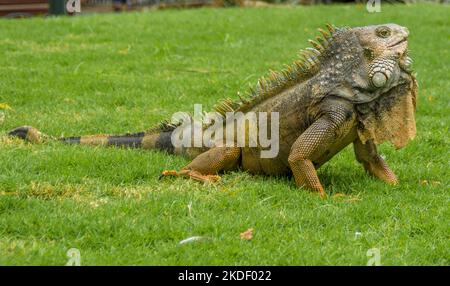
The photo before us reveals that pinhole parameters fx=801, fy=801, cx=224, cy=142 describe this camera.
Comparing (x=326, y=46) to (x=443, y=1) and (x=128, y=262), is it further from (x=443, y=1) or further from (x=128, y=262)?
(x=443, y=1)

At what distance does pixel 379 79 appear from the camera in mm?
6770

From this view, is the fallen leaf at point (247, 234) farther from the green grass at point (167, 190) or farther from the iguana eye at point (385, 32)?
the iguana eye at point (385, 32)

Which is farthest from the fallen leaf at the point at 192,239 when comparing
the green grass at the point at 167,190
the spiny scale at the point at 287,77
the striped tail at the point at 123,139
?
the striped tail at the point at 123,139

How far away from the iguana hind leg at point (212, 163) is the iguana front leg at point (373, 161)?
1119 mm

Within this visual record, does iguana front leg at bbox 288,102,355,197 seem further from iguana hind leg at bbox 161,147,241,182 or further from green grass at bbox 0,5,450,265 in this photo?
iguana hind leg at bbox 161,147,241,182

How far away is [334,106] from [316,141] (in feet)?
1.13

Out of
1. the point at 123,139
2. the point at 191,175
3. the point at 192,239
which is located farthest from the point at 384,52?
the point at 123,139

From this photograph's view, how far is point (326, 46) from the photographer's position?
7137mm

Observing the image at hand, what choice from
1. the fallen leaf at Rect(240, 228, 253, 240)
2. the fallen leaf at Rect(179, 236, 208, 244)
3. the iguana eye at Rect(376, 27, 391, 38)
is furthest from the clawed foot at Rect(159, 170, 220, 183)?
the iguana eye at Rect(376, 27, 391, 38)

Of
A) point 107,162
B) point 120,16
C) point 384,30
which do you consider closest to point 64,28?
point 120,16

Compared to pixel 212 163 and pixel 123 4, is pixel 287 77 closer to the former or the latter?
pixel 212 163

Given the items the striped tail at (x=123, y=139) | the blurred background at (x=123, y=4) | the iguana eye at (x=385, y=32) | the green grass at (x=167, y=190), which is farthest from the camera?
the blurred background at (x=123, y=4)

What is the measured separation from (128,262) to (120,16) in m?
13.0

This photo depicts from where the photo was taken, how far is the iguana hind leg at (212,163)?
283 inches
